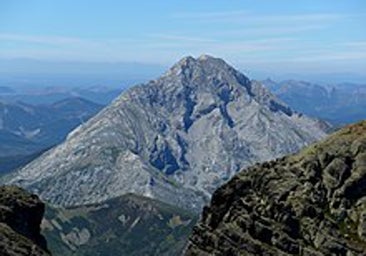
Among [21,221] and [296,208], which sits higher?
[296,208]

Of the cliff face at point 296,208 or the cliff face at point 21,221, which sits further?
the cliff face at point 21,221

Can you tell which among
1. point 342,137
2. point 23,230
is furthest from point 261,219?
point 23,230

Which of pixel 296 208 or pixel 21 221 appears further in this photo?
pixel 21 221

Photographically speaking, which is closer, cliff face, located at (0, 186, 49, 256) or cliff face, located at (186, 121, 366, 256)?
cliff face, located at (186, 121, 366, 256)

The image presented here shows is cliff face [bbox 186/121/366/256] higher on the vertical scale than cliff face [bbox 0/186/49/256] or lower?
higher

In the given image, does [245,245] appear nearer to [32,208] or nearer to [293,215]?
[293,215]
